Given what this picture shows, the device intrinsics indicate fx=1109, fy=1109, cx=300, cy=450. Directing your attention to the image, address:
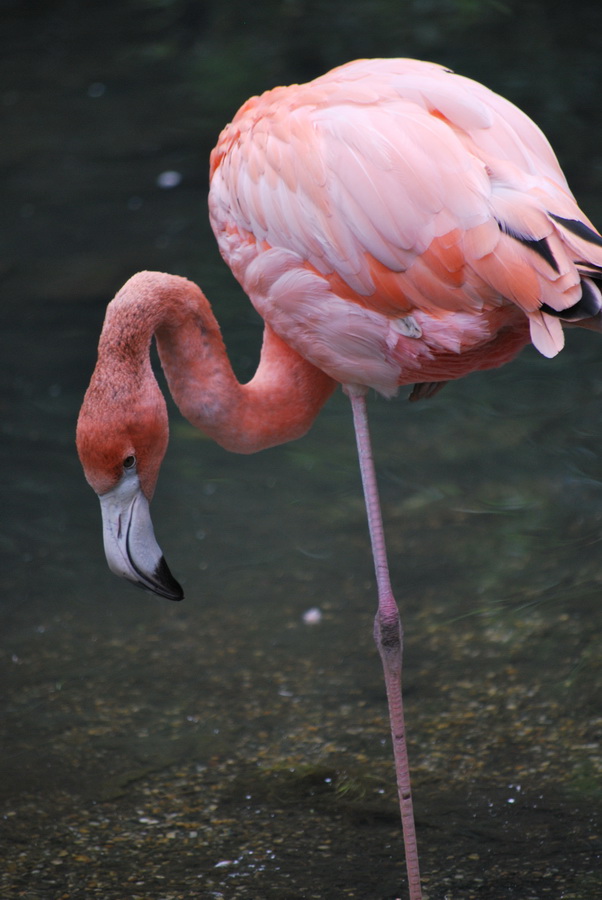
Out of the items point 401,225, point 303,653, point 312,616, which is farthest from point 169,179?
point 401,225

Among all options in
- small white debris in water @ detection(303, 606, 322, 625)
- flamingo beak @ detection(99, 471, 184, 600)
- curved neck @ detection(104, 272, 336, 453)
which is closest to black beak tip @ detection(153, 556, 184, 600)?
flamingo beak @ detection(99, 471, 184, 600)

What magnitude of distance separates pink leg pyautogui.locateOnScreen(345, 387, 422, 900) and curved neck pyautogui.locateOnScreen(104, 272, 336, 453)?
1.05ft

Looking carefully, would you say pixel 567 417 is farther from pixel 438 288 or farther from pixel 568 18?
pixel 568 18

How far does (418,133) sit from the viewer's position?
105 inches

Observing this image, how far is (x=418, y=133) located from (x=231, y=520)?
2.63 metres

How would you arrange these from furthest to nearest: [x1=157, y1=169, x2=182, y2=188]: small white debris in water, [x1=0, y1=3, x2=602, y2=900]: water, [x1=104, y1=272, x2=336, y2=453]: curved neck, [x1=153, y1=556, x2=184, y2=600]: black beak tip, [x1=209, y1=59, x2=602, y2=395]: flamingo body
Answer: [x1=157, y1=169, x2=182, y2=188]: small white debris in water < [x1=0, y1=3, x2=602, y2=900]: water < [x1=104, y1=272, x2=336, y2=453]: curved neck < [x1=153, y1=556, x2=184, y2=600]: black beak tip < [x1=209, y1=59, x2=602, y2=395]: flamingo body

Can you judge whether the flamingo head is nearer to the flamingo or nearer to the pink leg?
the flamingo

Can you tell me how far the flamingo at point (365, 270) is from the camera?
2498 millimetres

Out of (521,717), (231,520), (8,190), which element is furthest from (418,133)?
(8,190)

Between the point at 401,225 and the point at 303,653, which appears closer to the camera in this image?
the point at 401,225

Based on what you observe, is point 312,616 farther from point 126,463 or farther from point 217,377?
point 126,463

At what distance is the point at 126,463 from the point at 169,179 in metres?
5.52

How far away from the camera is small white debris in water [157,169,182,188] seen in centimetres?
798

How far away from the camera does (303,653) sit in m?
4.13
